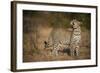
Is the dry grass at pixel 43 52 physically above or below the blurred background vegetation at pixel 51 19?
below

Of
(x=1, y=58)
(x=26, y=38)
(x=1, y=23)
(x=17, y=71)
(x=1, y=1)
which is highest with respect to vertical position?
(x=1, y=1)

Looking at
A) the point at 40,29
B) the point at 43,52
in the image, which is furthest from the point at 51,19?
the point at 43,52

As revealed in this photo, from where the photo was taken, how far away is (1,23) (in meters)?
1.94

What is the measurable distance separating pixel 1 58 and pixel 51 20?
60 cm

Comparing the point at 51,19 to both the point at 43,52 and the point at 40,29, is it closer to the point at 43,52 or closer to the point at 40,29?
the point at 40,29

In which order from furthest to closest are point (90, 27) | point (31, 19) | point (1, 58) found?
point (90, 27) → point (31, 19) → point (1, 58)

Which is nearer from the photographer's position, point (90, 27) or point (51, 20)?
point (51, 20)

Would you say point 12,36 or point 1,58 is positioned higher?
point 12,36

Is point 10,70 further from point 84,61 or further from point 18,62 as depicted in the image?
point 84,61

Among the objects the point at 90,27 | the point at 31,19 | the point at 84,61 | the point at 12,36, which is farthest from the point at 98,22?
the point at 12,36

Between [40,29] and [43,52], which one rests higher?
[40,29]

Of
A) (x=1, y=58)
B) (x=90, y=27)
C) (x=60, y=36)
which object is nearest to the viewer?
(x=1, y=58)

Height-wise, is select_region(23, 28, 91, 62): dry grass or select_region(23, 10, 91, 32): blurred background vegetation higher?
select_region(23, 10, 91, 32): blurred background vegetation

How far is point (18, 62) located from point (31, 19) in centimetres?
41
